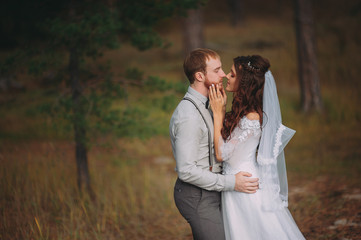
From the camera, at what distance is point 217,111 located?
9.05ft

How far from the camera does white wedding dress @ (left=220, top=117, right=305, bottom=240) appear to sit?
280 centimetres

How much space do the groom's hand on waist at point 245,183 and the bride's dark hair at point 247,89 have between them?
35 cm

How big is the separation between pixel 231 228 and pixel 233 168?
0.52 metres

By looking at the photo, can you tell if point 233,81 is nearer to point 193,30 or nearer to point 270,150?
point 270,150

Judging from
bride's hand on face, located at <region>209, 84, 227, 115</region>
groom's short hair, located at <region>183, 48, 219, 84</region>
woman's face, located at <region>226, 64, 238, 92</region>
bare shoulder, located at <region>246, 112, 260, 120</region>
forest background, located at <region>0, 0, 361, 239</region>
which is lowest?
forest background, located at <region>0, 0, 361, 239</region>

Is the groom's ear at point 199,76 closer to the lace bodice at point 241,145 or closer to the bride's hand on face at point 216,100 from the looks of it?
the bride's hand on face at point 216,100

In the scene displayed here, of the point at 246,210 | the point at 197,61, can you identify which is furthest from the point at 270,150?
the point at 197,61

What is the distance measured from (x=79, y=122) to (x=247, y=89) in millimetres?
2795

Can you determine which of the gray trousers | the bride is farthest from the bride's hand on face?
the gray trousers

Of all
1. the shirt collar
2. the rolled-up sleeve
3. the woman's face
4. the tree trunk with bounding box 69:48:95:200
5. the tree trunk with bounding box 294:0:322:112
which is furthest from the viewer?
the tree trunk with bounding box 294:0:322:112

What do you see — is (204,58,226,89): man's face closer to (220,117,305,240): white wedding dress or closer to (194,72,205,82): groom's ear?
(194,72,205,82): groom's ear

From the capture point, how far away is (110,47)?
16.0 feet

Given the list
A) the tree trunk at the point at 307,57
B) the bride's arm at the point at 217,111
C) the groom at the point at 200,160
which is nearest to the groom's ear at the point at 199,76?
the groom at the point at 200,160

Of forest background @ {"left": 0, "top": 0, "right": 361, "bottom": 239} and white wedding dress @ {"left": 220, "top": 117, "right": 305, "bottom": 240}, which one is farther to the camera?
forest background @ {"left": 0, "top": 0, "right": 361, "bottom": 239}
